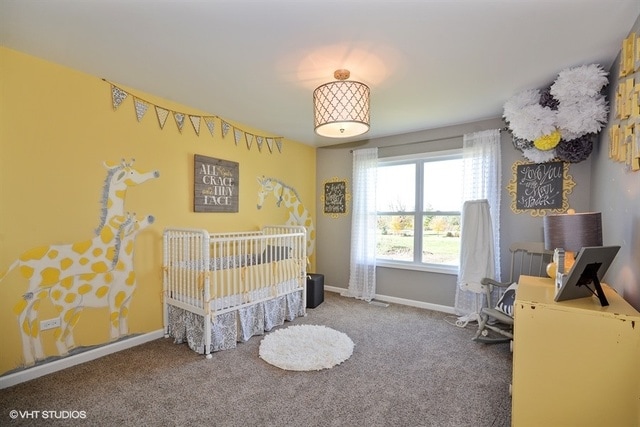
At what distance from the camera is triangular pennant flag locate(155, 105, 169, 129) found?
108 inches

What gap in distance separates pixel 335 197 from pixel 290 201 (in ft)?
2.25

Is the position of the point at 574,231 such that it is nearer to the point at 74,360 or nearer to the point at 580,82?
the point at 580,82

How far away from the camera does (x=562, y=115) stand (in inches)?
88.4

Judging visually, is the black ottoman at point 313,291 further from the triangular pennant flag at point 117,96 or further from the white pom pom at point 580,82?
the white pom pom at point 580,82

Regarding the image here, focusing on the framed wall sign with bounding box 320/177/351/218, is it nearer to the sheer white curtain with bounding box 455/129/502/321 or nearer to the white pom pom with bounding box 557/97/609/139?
the sheer white curtain with bounding box 455/129/502/321

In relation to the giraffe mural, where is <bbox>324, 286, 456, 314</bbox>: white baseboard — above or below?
below

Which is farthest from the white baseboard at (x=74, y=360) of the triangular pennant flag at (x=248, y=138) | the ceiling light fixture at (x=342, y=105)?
the ceiling light fixture at (x=342, y=105)

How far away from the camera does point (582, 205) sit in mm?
2771

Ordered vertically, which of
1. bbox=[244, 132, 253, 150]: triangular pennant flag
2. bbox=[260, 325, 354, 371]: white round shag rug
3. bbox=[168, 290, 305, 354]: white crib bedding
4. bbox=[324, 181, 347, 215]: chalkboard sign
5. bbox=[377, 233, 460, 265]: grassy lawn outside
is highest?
bbox=[244, 132, 253, 150]: triangular pennant flag

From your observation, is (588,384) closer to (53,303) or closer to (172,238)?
(172,238)

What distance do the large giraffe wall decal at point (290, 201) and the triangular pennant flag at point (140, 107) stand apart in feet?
4.81

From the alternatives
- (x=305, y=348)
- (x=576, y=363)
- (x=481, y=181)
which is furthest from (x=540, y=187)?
(x=305, y=348)

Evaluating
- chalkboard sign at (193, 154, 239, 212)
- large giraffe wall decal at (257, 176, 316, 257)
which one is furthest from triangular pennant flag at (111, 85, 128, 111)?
large giraffe wall decal at (257, 176, 316, 257)

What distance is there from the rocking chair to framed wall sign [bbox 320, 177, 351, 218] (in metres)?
2.12
